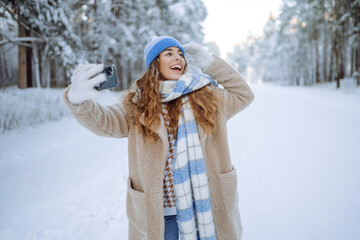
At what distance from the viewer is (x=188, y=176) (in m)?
1.54

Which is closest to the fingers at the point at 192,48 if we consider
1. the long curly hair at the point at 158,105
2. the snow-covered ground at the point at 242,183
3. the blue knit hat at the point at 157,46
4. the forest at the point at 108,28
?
the blue knit hat at the point at 157,46

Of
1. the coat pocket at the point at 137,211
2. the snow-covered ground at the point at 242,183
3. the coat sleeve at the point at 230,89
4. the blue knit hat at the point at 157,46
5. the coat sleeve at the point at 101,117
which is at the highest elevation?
the blue knit hat at the point at 157,46

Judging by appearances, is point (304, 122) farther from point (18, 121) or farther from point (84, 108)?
point (18, 121)

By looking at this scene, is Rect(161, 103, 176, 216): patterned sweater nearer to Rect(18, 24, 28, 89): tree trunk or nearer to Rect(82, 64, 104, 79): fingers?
Rect(82, 64, 104, 79): fingers

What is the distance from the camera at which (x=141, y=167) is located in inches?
55.3

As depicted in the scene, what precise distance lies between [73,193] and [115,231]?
1.25m

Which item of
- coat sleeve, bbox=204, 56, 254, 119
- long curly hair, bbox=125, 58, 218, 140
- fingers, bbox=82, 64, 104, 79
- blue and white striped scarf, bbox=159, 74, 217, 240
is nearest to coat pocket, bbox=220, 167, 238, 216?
blue and white striped scarf, bbox=159, 74, 217, 240

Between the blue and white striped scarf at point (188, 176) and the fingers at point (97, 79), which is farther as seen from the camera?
the blue and white striped scarf at point (188, 176)

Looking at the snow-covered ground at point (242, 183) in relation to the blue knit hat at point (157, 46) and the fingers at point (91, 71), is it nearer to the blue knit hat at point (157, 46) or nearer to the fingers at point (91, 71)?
the fingers at point (91, 71)

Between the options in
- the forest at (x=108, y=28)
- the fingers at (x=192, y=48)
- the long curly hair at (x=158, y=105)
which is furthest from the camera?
the forest at (x=108, y=28)

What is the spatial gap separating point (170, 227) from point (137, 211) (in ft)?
1.19

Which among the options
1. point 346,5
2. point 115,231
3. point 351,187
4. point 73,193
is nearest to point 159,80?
point 115,231

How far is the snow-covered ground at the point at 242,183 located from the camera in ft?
A: 7.91

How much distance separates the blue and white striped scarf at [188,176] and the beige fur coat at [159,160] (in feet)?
0.23
